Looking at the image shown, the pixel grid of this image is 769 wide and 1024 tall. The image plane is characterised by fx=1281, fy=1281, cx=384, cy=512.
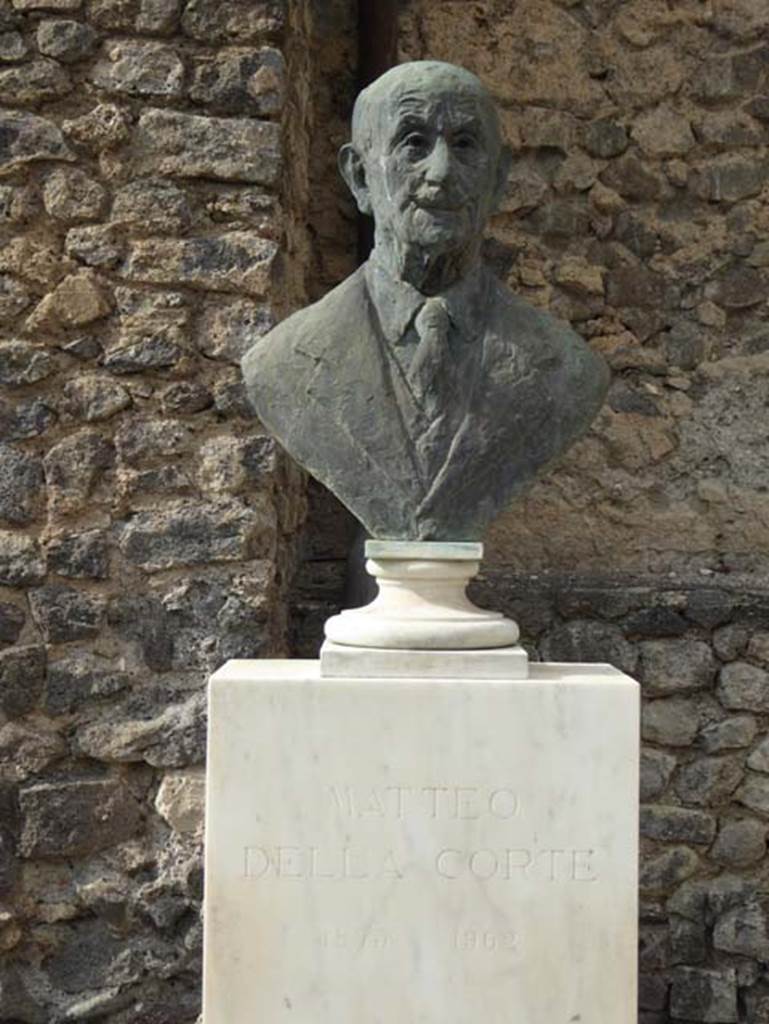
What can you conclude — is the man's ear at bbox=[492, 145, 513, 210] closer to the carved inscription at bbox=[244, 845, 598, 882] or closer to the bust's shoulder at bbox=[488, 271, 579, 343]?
the bust's shoulder at bbox=[488, 271, 579, 343]

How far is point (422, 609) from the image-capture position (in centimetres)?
250

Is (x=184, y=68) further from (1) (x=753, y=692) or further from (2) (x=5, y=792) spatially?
(1) (x=753, y=692)

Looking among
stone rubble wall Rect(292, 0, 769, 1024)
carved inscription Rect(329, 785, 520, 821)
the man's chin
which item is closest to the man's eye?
the man's chin

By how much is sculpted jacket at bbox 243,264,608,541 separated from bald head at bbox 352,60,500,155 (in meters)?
0.34

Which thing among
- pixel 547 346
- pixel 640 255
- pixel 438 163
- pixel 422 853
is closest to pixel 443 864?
pixel 422 853

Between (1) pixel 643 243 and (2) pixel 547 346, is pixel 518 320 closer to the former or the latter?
(2) pixel 547 346

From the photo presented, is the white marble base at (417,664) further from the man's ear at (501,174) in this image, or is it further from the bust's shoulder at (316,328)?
the man's ear at (501,174)

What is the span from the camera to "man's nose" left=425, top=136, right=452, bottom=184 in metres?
2.40

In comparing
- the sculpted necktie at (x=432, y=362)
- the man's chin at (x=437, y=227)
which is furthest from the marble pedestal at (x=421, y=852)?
the man's chin at (x=437, y=227)

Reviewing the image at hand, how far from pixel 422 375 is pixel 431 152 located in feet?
1.39

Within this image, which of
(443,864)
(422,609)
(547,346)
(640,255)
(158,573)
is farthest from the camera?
(640,255)

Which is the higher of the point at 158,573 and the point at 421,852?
the point at 158,573

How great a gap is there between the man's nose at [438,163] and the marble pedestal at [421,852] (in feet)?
3.11

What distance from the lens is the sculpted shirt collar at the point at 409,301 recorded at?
8.43ft
